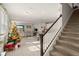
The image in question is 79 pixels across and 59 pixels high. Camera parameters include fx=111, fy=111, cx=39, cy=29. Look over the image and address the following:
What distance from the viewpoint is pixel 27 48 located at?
1.59m

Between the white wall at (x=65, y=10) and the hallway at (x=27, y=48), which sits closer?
the hallway at (x=27, y=48)

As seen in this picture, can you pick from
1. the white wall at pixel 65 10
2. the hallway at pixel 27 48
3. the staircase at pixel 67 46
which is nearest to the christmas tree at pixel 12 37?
the hallway at pixel 27 48

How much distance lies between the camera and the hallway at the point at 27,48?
5.05 ft

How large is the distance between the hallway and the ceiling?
0.27 m

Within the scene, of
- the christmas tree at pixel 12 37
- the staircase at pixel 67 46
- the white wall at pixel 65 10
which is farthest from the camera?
the staircase at pixel 67 46

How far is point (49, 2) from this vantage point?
5.06 feet

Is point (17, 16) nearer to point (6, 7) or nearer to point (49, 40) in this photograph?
point (6, 7)

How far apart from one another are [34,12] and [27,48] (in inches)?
20.6

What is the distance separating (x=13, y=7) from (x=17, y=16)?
5.1 inches

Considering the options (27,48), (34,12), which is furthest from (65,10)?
(27,48)

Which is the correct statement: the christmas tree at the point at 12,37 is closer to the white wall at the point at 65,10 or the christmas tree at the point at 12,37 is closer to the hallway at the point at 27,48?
the hallway at the point at 27,48

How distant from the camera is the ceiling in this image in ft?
4.97

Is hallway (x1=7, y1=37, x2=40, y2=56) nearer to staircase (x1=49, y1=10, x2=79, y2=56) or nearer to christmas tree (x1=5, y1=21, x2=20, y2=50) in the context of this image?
christmas tree (x1=5, y1=21, x2=20, y2=50)

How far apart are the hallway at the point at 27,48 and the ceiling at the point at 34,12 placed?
0.90 feet
